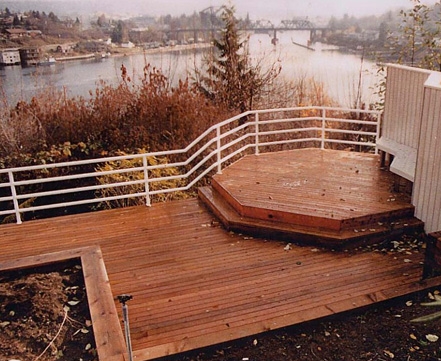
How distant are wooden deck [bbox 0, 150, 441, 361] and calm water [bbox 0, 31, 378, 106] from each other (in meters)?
5.85

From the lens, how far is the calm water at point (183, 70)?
36.0 ft

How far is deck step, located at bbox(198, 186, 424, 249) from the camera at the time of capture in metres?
5.20

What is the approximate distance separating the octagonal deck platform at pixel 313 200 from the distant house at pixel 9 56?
6.89 meters

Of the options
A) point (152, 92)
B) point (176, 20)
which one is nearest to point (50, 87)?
point (152, 92)

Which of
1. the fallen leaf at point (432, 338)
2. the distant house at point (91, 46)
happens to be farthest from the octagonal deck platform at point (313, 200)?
the distant house at point (91, 46)

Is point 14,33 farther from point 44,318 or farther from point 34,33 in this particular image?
point 44,318

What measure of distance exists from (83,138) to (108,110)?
33.9 inches

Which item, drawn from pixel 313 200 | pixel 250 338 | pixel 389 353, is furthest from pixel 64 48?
pixel 389 353

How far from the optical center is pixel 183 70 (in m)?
13.1

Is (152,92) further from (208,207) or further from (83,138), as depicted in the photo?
(208,207)

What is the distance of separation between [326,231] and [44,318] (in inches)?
123

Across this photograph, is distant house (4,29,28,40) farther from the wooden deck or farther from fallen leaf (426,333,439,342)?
fallen leaf (426,333,439,342)

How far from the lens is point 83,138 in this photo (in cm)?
1025

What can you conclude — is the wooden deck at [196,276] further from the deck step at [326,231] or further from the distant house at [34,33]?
the distant house at [34,33]
